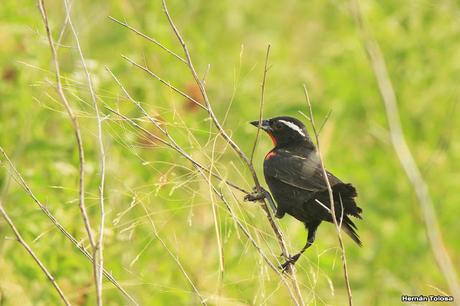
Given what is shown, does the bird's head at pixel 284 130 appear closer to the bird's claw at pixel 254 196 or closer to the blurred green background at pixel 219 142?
the blurred green background at pixel 219 142

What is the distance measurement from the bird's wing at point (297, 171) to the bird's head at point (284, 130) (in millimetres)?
247

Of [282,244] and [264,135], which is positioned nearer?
[282,244]

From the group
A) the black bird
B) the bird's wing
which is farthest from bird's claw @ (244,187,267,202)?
the bird's wing

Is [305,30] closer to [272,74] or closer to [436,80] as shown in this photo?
[272,74]

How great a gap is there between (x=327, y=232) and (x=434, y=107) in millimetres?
1589

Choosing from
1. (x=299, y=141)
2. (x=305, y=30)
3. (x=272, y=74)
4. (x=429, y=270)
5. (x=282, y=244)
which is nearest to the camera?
(x=282, y=244)

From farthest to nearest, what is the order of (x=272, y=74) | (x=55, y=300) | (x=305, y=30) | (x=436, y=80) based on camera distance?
1. (x=305, y=30)
2. (x=272, y=74)
3. (x=436, y=80)
4. (x=55, y=300)

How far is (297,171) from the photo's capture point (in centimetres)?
531

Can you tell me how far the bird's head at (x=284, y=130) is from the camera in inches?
232

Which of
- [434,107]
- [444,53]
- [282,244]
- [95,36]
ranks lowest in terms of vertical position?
[282,244]

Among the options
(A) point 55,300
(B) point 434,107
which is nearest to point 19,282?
(A) point 55,300

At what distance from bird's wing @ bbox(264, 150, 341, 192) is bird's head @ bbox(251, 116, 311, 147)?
0.81 ft

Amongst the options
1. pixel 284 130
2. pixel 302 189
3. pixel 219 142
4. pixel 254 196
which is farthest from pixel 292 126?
pixel 254 196

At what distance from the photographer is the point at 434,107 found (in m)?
8.07
